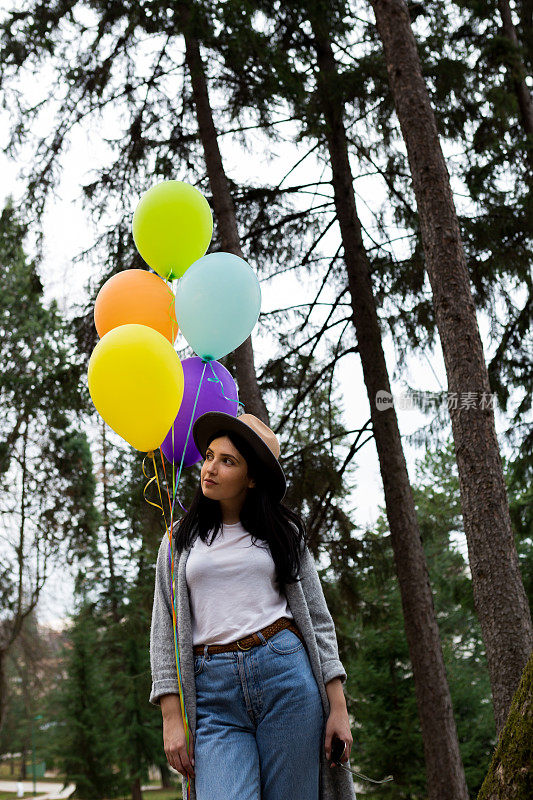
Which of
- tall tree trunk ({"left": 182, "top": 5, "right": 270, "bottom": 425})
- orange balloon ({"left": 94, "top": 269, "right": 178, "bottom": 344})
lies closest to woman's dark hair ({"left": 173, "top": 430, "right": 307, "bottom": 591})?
orange balloon ({"left": 94, "top": 269, "right": 178, "bottom": 344})

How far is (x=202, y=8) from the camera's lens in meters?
6.04

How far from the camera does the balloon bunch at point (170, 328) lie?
9.34 ft

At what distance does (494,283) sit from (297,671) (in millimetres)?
6217

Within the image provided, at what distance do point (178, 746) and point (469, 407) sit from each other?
260cm

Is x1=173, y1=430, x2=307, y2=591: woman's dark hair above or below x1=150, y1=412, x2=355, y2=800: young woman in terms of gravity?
above

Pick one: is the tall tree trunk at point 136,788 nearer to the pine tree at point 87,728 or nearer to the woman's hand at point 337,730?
the pine tree at point 87,728

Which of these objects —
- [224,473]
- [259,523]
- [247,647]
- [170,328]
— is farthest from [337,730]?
[170,328]

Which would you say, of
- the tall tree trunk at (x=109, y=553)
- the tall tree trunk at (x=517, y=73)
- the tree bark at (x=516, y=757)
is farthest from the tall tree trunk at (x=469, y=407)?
the tall tree trunk at (x=109, y=553)

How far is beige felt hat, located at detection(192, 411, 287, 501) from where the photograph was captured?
2598 millimetres

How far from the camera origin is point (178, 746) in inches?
88.0

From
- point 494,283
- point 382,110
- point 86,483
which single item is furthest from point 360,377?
point 86,483

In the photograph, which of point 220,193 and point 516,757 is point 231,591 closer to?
point 516,757

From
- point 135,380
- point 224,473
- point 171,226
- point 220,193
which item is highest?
point 220,193

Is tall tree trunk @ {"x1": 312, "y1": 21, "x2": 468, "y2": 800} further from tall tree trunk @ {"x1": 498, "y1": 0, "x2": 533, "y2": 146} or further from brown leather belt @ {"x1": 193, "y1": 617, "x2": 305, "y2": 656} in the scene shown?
brown leather belt @ {"x1": 193, "y1": 617, "x2": 305, "y2": 656}
